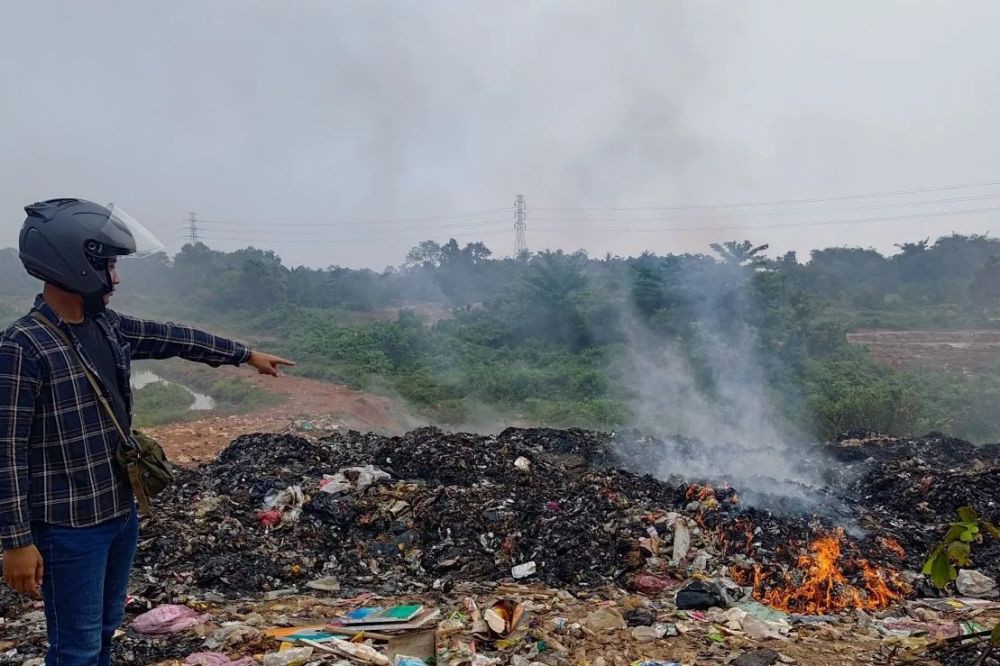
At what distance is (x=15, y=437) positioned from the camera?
1963 millimetres

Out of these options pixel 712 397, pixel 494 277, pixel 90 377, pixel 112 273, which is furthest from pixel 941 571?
pixel 494 277

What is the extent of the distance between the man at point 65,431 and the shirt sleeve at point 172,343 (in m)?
0.23

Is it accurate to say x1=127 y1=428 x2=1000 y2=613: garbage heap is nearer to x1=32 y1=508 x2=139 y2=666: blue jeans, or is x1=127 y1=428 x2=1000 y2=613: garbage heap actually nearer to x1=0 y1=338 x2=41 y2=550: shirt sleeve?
x1=32 y1=508 x2=139 y2=666: blue jeans

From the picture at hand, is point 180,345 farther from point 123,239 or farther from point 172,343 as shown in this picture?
point 123,239

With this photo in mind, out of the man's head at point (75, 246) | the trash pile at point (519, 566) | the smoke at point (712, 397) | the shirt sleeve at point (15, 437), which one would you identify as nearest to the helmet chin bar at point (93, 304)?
the man's head at point (75, 246)

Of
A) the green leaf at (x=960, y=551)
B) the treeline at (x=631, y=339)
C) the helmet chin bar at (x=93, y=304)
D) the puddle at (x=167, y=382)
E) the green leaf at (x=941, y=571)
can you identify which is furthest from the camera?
the puddle at (x=167, y=382)

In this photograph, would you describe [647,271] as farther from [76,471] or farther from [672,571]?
[76,471]

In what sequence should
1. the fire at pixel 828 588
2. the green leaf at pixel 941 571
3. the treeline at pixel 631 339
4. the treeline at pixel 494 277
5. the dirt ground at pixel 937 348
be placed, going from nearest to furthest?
the green leaf at pixel 941 571, the fire at pixel 828 588, the treeline at pixel 631 339, the dirt ground at pixel 937 348, the treeline at pixel 494 277

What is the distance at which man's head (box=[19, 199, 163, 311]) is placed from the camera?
209 cm

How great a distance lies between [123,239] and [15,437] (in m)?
0.72

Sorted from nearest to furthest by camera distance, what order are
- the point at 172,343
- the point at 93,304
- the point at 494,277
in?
1. the point at 93,304
2. the point at 172,343
3. the point at 494,277

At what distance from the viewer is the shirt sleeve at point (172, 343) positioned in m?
2.54

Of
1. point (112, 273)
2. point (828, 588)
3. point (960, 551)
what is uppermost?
point (112, 273)

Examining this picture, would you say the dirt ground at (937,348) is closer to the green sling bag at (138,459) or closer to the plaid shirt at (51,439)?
the green sling bag at (138,459)
